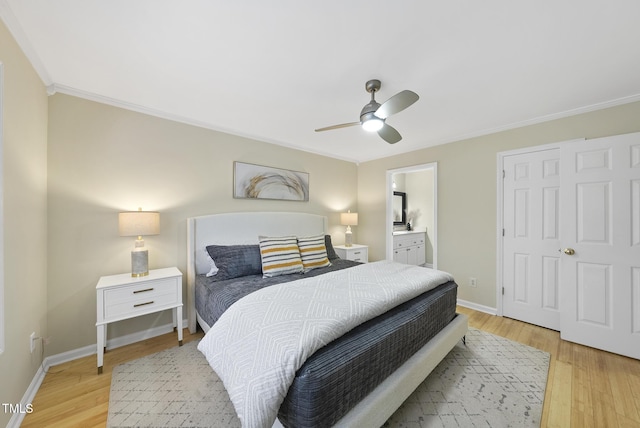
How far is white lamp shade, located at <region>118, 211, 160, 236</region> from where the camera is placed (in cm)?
222

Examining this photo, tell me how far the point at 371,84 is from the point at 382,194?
2.69 m

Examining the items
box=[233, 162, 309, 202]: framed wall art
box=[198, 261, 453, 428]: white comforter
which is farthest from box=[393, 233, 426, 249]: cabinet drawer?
box=[198, 261, 453, 428]: white comforter

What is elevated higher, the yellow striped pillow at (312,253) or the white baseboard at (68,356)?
the yellow striped pillow at (312,253)

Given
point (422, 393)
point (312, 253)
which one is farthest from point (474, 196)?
point (422, 393)

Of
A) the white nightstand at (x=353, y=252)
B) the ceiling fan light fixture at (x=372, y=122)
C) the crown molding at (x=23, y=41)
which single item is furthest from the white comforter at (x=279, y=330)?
the crown molding at (x=23, y=41)

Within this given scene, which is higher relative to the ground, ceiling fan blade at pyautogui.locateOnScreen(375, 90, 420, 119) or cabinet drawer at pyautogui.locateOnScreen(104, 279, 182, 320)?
ceiling fan blade at pyautogui.locateOnScreen(375, 90, 420, 119)

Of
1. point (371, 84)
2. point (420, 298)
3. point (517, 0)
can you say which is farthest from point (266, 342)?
point (517, 0)

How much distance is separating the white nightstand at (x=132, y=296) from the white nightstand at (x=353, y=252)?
8.14 feet

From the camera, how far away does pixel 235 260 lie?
2580 millimetres

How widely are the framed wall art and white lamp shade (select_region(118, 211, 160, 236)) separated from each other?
110 centimetres

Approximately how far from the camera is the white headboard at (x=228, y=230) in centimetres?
275

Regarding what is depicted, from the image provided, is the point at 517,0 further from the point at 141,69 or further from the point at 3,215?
the point at 3,215

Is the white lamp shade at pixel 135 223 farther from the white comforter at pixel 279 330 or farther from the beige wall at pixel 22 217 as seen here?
the white comforter at pixel 279 330

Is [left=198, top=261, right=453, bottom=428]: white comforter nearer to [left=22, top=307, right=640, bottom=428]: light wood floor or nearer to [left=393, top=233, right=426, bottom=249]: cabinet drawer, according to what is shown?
[left=22, top=307, right=640, bottom=428]: light wood floor
